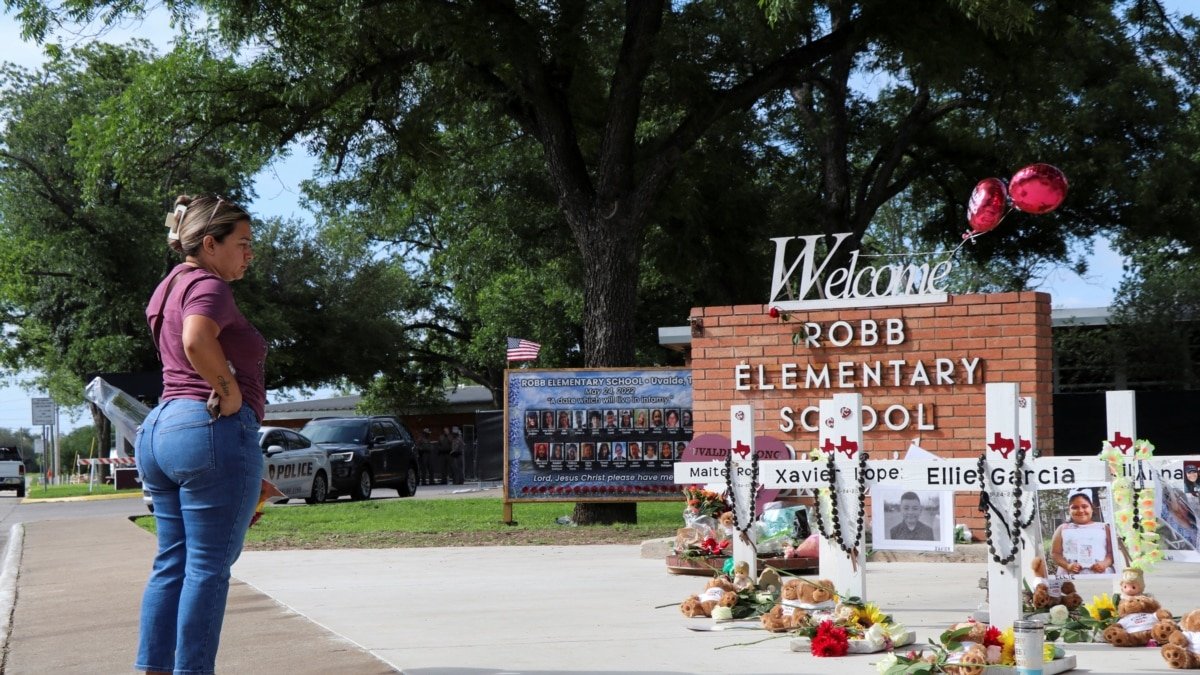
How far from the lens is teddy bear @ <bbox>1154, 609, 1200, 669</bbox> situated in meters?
5.78

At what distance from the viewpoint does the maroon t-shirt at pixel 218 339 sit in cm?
472

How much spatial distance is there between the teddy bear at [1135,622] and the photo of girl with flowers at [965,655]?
28.7 inches

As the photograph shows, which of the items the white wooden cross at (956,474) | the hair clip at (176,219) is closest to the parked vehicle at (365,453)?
the white wooden cross at (956,474)

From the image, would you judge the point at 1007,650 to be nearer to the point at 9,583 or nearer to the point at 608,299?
the point at 9,583

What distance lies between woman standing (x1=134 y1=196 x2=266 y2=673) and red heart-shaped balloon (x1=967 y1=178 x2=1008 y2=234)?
893 centimetres

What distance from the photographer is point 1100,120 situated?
72.6 feet

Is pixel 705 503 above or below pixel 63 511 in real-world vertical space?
above

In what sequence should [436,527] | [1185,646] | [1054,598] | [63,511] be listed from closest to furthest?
[1185,646]
[1054,598]
[436,527]
[63,511]

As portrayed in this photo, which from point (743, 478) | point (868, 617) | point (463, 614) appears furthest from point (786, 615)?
point (463, 614)

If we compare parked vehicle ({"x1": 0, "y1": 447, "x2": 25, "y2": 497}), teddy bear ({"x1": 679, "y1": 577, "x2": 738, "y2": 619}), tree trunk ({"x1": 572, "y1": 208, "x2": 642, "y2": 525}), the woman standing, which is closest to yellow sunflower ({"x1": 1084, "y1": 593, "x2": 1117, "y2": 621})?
teddy bear ({"x1": 679, "y1": 577, "x2": 738, "y2": 619})

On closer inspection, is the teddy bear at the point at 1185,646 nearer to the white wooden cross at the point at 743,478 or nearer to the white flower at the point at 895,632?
the white flower at the point at 895,632

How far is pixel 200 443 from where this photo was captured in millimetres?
4656

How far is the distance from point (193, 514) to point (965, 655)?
3.14 m

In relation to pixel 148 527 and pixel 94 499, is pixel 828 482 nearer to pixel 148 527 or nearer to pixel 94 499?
pixel 148 527
